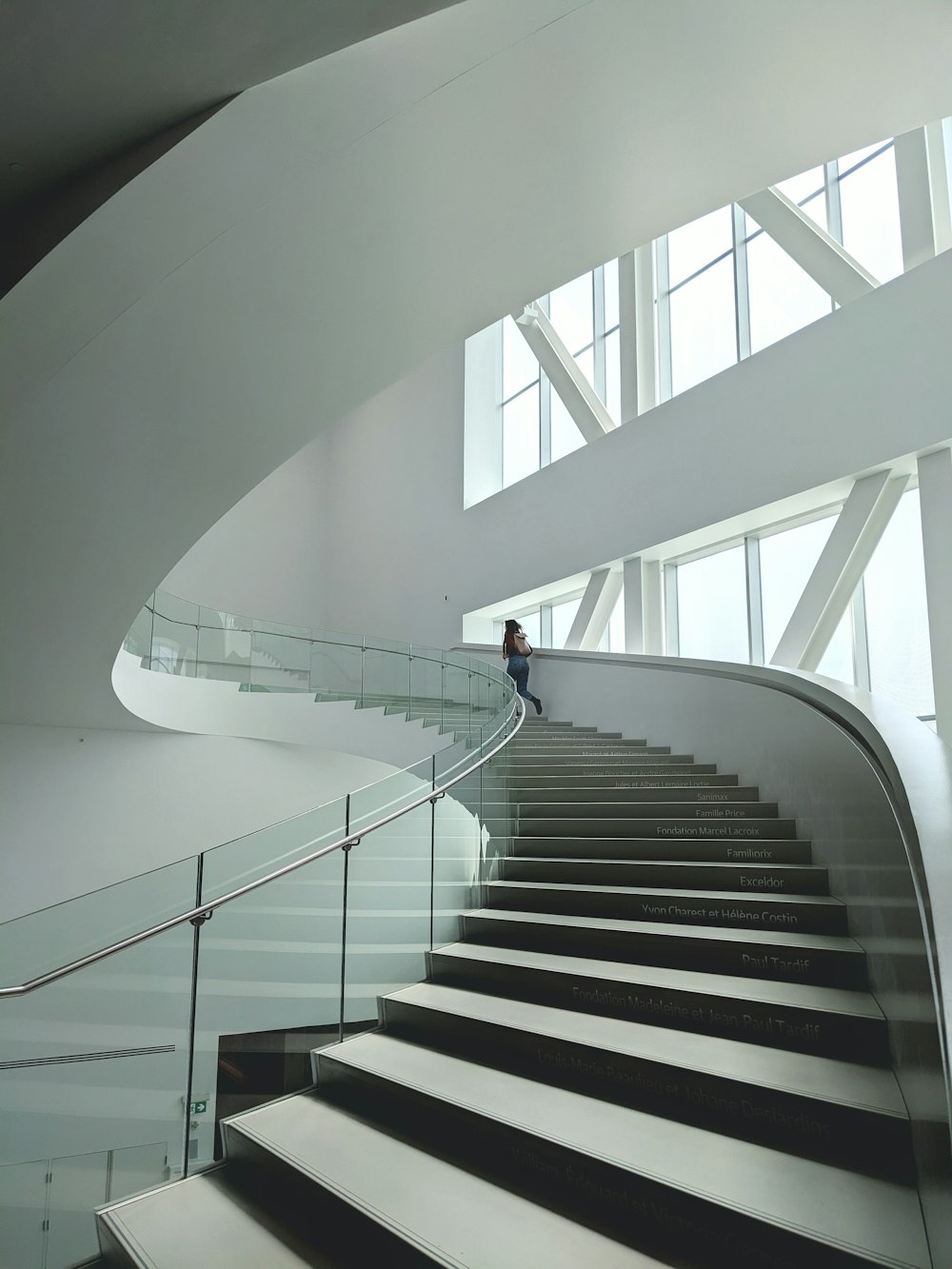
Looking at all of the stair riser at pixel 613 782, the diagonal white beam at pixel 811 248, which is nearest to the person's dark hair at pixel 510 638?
the stair riser at pixel 613 782

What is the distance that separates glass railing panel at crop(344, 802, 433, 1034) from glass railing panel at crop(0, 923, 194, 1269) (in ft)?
2.99

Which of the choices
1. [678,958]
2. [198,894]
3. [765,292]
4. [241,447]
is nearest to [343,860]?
[198,894]

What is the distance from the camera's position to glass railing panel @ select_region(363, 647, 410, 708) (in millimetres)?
12047

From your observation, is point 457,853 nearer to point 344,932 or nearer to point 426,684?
point 344,932

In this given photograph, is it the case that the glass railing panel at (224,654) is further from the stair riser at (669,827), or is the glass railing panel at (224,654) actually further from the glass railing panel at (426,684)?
the stair riser at (669,827)

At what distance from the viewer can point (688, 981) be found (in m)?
3.60

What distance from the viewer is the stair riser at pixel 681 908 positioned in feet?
12.9

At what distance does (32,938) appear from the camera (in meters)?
3.37

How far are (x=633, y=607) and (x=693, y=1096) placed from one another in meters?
9.52

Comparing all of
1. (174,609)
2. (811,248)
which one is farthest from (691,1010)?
(811,248)

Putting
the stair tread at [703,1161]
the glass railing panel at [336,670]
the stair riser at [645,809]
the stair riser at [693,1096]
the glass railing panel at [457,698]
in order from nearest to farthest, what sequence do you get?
1. the stair tread at [703,1161]
2. the stair riser at [693,1096]
3. the stair riser at [645,809]
4. the glass railing panel at [457,698]
5. the glass railing panel at [336,670]

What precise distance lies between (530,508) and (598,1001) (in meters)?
11.1

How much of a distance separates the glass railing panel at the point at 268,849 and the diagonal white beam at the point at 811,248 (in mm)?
8314

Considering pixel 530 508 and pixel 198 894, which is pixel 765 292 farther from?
pixel 198 894
